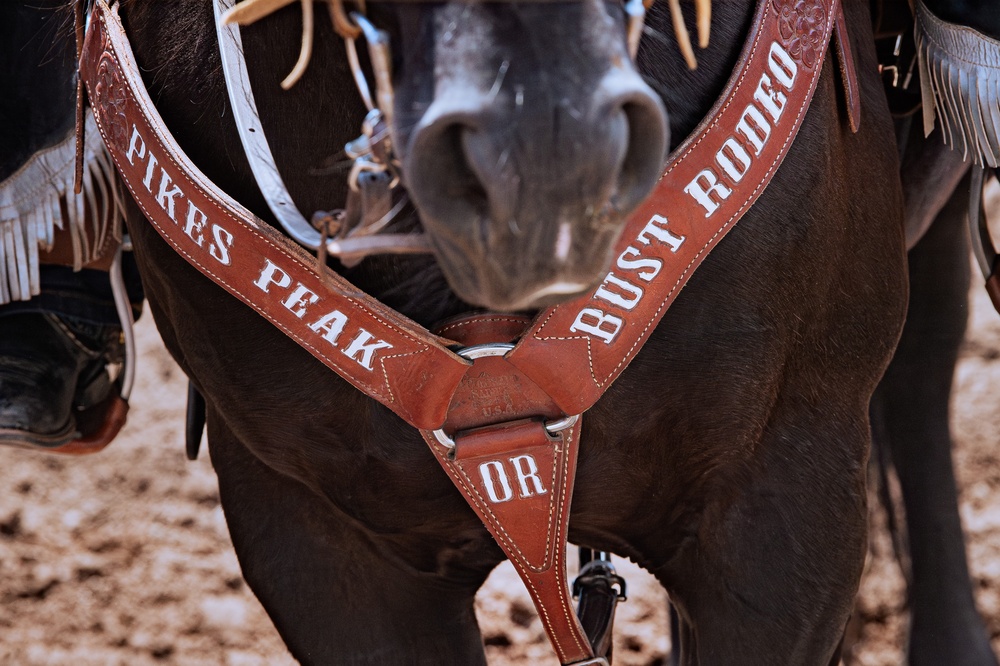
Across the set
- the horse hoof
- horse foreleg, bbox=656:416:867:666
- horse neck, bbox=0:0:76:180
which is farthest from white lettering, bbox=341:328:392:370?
the horse hoof

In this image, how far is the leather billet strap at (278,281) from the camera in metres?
1.21

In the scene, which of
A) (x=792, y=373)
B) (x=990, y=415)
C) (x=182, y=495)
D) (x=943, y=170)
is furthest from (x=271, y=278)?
(x=990, y=415)

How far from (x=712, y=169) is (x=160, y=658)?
2090mm

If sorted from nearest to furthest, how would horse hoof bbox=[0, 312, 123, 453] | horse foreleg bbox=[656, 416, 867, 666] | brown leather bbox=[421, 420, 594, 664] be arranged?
brown leather bbox=[421, 420, 594, 664] → horse foreleg bbox=[656, 416, 867, 666] → horse hoof bbox=[0, 312, 123, 453]

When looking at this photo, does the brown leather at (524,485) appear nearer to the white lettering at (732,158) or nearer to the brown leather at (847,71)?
the white lettering at (732,158)

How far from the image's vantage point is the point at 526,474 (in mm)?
1283

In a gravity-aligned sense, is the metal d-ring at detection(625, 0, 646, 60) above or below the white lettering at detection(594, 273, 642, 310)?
above

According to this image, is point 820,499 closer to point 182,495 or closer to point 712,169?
point 712,169

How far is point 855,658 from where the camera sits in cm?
264

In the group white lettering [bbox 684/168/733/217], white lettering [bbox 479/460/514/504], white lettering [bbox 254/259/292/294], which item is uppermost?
white lettering [bbox 684/168/733/217]

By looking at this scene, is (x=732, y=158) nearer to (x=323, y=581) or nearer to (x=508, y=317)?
(x=508, y=317)

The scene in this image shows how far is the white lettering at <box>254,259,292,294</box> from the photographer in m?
1.22

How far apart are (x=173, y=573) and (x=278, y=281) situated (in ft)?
6.70

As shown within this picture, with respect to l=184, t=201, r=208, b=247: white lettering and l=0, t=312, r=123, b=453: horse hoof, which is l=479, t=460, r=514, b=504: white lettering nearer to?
l=184, t=201, r=208, b=247: white lettering
